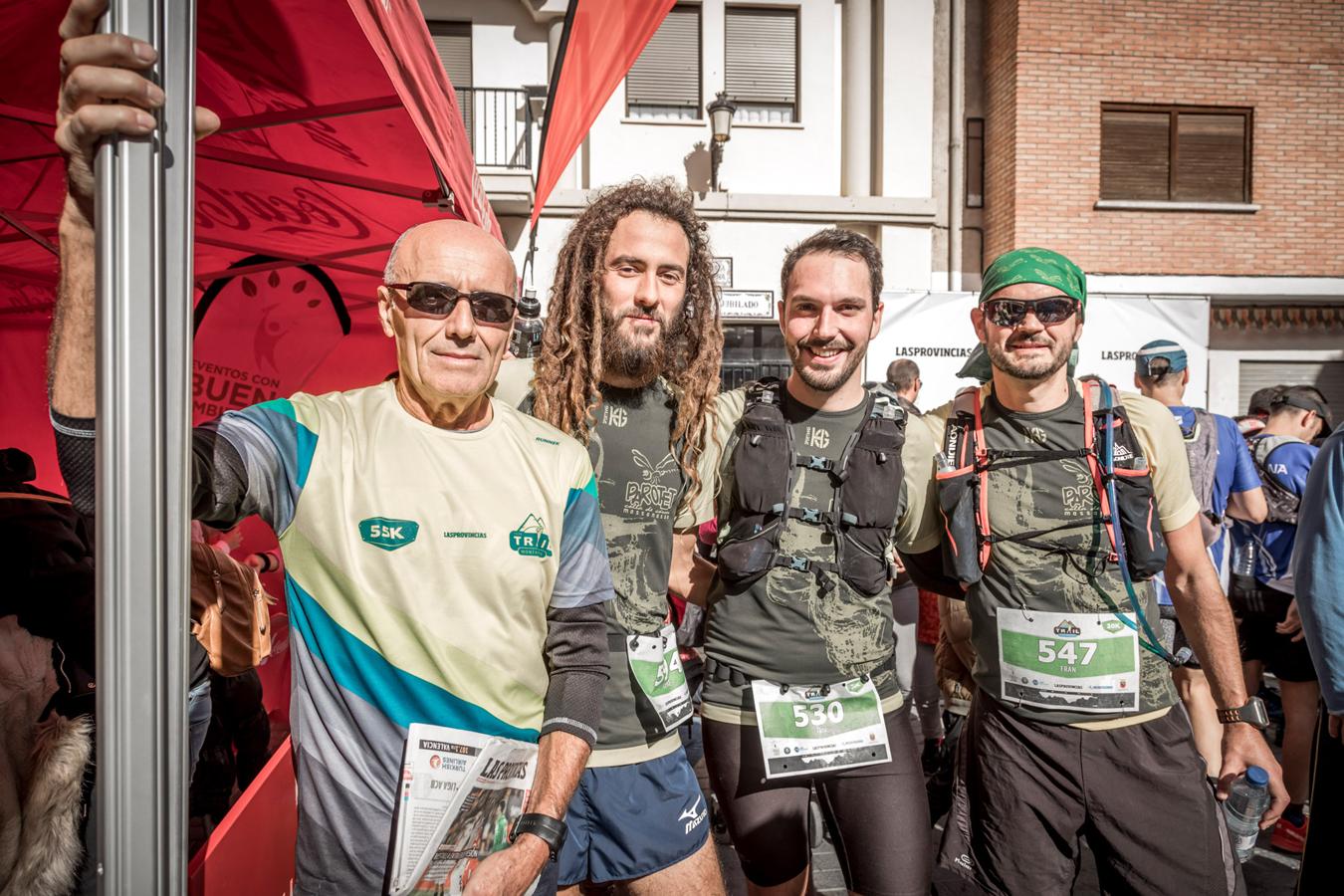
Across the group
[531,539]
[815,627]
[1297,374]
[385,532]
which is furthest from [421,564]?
[1297,374]

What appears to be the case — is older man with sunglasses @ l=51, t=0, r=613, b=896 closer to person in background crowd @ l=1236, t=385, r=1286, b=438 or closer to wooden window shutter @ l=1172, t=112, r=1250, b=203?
person in background crowd @ l=1236, t=385, r=1286, b=438

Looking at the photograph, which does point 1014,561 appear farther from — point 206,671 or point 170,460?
point 206,671

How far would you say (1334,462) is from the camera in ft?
6.81

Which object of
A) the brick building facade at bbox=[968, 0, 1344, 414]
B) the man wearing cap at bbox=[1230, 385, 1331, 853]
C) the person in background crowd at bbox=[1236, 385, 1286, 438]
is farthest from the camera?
the brick building facade at bbox=[968, 0, 1344, 414]

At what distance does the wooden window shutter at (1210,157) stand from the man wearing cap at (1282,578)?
A: 899 cm

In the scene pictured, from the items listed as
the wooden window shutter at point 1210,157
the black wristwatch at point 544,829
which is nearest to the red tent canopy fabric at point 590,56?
the black wristwatch at point 544,829

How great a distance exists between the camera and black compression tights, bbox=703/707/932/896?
2078mm

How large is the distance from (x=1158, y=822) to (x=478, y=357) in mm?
2099

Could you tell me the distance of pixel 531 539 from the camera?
159 centimetres

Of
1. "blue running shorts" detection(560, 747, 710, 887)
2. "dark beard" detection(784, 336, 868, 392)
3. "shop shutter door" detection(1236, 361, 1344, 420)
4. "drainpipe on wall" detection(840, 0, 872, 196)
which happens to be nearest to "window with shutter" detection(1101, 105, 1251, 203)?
"shop shutter door" detection(1236, 361, 1344, 420)

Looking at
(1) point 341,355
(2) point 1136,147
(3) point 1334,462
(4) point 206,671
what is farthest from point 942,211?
(4) point 206,671

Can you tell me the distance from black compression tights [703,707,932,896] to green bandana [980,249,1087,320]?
1289 millimetres

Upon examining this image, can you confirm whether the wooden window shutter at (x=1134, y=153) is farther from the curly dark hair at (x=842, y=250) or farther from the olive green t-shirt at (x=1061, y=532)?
the curly dark hair at (x=842, y=250)

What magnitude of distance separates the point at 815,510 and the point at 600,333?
2.51 ft
